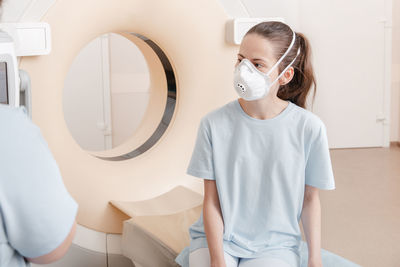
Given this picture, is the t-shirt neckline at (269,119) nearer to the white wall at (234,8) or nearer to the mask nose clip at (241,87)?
the mask nose clip at (241,87)

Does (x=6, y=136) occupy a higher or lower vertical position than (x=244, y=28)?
lower

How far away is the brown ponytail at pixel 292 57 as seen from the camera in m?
1.35

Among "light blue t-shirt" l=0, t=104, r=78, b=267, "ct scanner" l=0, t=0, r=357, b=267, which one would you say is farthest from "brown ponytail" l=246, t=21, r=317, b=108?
"light blue t-shirt" l=0, t=104, r=78, b=267

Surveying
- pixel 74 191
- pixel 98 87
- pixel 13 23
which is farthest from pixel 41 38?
pixel 98 87

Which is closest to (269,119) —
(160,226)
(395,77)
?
(160,226)

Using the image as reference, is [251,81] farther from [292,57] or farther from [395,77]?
[395,77]

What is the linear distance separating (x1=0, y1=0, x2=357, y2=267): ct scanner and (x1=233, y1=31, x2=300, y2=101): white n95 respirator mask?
1.75 feet

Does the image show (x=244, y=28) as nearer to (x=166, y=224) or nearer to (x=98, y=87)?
A: (x=166, y=224)

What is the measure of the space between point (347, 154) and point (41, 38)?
2.80 m

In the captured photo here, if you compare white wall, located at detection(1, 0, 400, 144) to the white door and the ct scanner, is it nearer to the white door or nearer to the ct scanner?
the ct scanner

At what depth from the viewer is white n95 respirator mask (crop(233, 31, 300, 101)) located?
132 centimetres

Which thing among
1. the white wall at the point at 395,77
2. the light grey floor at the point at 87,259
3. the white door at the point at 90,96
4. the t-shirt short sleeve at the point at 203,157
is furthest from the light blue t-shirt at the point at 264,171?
the white wall at the point at 395,77

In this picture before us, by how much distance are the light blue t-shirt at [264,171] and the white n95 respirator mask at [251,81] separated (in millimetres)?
77

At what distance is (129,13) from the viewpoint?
69.6 inches
